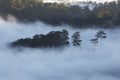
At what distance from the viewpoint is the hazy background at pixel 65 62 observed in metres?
50.2

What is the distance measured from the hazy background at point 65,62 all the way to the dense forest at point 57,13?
8.17 m

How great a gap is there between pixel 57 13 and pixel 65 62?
2522 cm

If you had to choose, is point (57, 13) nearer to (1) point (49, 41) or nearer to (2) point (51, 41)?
(1) point (49, 41)

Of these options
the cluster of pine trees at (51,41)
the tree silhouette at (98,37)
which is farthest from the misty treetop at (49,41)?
the tree silhouette at (98,37)

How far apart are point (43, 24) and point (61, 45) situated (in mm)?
19137

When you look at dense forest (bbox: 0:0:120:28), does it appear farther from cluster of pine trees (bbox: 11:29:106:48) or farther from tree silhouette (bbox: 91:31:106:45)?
cluster of pine trees (bbox: 11:29:106:48)

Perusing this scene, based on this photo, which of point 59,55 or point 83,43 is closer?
point 59,55

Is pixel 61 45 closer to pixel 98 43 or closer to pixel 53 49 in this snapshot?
pixel 53 49

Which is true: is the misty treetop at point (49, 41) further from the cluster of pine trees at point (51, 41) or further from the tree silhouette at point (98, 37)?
the tree silhouette at point (98, 37)

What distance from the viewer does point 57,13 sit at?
80.3m

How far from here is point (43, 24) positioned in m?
79.9

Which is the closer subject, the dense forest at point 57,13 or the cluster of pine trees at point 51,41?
the cluster of pine trees at point 51,41

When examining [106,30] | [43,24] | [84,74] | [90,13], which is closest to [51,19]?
[43,24]

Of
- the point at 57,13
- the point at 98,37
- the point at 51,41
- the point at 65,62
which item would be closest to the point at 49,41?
the point at 51,41
